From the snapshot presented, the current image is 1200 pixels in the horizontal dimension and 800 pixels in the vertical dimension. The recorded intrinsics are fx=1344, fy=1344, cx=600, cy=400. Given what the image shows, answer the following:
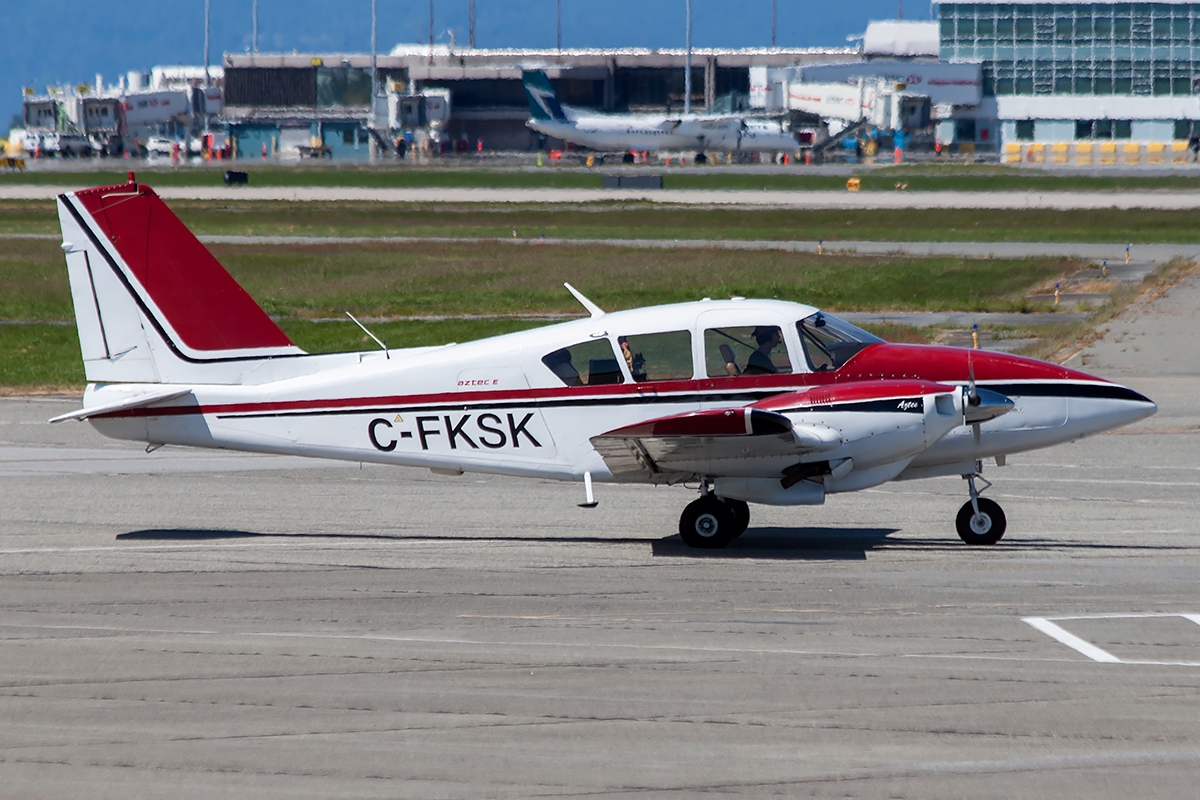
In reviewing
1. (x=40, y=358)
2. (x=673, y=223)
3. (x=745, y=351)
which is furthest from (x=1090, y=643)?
(x=673, y=223)

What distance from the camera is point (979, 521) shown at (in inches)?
495

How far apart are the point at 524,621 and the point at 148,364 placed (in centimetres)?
543

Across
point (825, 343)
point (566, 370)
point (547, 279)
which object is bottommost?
point (566, 370)

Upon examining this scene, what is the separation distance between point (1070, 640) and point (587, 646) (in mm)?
3357

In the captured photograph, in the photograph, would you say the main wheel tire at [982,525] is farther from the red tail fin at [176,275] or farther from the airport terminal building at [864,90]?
the airport terminal building at [864,90]

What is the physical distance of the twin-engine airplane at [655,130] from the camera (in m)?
114

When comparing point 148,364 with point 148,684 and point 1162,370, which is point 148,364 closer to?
point 148,684

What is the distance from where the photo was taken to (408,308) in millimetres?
35156

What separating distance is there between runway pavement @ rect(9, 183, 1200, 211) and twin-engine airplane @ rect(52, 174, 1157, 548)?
178ft

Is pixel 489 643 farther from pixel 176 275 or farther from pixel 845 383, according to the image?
pixel 176 275

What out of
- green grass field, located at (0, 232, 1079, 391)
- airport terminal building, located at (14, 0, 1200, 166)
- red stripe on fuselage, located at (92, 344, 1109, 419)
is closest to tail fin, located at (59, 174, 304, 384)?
red stripe on fuselage, located at (92, 344, 1109, 419)

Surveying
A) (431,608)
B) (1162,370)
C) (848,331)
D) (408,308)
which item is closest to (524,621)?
(431,608)

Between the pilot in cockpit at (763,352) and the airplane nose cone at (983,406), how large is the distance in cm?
175

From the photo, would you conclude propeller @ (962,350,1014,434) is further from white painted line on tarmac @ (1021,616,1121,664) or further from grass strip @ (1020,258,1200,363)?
grass strip @ (1020,258,1200,363)
